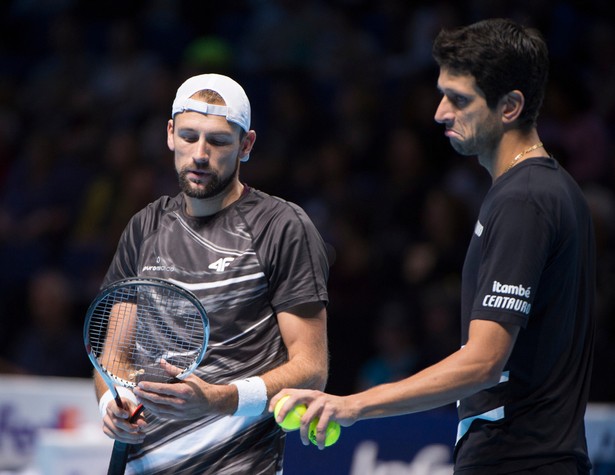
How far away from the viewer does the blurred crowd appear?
7109 millimetres

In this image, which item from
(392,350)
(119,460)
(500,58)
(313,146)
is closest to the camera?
(500,58)

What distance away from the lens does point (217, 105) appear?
3.46m

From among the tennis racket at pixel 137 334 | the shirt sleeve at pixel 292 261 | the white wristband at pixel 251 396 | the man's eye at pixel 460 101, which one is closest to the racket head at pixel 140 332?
the tennis racket at pixel 137 334

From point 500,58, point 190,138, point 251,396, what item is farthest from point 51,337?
point 500,58

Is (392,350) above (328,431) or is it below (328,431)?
below

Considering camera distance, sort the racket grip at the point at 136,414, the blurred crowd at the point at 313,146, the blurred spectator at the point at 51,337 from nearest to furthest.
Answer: the racket grip at the point at 136,414
the blurred crowd at the point at 313,146
the blurred spectator at the point at 51,337

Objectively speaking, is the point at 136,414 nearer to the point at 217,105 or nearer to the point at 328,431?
the point at 328,431

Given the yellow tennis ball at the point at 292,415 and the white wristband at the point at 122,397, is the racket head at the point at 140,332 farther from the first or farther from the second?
the yellow tennis ball at the point at 292,415

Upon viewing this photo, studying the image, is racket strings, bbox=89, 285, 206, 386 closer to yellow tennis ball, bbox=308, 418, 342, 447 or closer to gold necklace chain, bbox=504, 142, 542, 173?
yellow tennis ball, bbox=308, 418, 342, 447

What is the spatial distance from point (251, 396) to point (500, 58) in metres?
1.22

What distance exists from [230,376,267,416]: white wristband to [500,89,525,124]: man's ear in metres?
1.07

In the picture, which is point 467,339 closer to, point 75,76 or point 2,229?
point 2,229

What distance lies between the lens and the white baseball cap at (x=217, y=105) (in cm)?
346

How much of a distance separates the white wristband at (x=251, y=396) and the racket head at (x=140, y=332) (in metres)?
0.17
